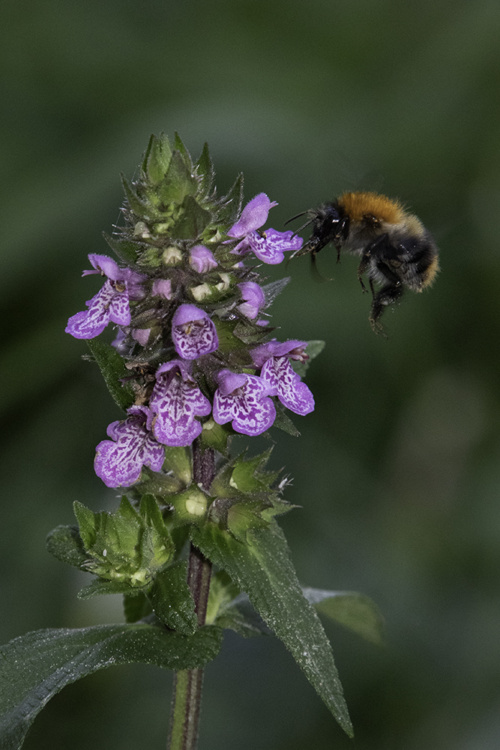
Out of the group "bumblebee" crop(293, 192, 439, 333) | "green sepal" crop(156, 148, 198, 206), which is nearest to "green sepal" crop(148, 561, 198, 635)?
"green sepal" crop(156, 148, 198, 206)

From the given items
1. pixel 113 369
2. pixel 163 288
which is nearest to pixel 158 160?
pixel 163 288

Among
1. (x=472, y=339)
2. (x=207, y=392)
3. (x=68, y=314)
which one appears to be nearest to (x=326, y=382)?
(x=472, y=339)

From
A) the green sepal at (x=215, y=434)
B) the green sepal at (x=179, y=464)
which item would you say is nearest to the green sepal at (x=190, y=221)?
the green sepal at (x=215, y=434)

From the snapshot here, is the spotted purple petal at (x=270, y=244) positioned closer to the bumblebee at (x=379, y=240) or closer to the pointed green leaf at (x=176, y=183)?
the pointed green leaf at (x=176, y=183)

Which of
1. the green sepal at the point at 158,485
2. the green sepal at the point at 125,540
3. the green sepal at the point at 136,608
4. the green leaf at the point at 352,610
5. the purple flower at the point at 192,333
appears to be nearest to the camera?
the purple flower at the point at 192,333

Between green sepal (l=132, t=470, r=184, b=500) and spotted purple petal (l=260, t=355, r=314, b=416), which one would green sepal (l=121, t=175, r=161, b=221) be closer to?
Result: spotted purple petal (l=260, t=355, r=314, b=416)

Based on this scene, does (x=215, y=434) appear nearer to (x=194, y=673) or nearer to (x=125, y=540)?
(x=125, y=540)

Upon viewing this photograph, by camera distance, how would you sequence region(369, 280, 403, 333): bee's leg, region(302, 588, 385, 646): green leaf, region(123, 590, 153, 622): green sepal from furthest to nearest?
region(369, 280, 403, 333): bee's leg < region(302, 588, 385, 646): green leaf < region(123, 590, 153, 622): green sepal
